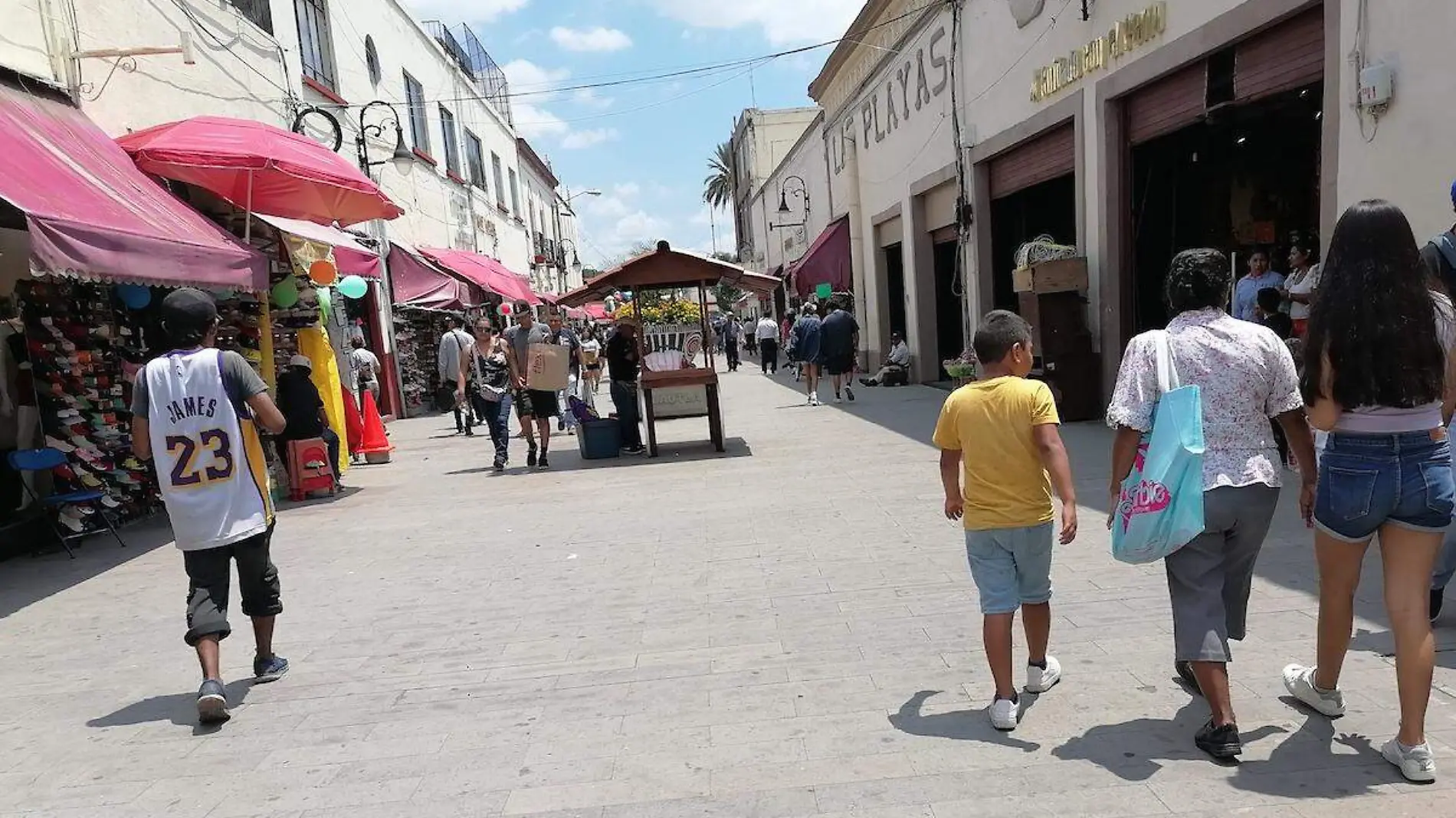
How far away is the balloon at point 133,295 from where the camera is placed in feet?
26.1

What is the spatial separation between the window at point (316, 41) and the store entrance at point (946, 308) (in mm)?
10893

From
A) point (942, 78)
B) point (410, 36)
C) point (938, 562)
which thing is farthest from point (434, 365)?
point (938, 562)

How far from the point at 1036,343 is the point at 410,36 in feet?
50.7

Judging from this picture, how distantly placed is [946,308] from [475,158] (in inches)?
548

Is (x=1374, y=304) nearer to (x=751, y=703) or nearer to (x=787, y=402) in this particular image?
(x=751, y=703)

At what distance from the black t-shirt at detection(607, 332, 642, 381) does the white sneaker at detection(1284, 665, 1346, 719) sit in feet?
26.5

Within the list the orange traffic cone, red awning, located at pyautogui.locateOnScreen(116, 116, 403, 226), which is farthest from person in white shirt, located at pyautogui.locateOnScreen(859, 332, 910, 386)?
red awning, located at pyautogui.locateOnScreen(116, 116, 403, 226)

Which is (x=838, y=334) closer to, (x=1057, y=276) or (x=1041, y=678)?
(x=1057, y=276)

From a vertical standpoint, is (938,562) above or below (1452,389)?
below

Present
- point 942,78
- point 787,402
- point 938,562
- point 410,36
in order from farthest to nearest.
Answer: point 410,36 → point 787,402 → point 942,78 → point 938,562

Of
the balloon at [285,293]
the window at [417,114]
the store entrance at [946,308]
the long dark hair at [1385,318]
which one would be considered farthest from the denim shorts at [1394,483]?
the window at [417,114]

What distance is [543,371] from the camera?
31.9 feet

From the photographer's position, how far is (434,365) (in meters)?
20.0

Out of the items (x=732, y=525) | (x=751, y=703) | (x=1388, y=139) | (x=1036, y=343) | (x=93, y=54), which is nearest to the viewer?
(x=751, y=703)
